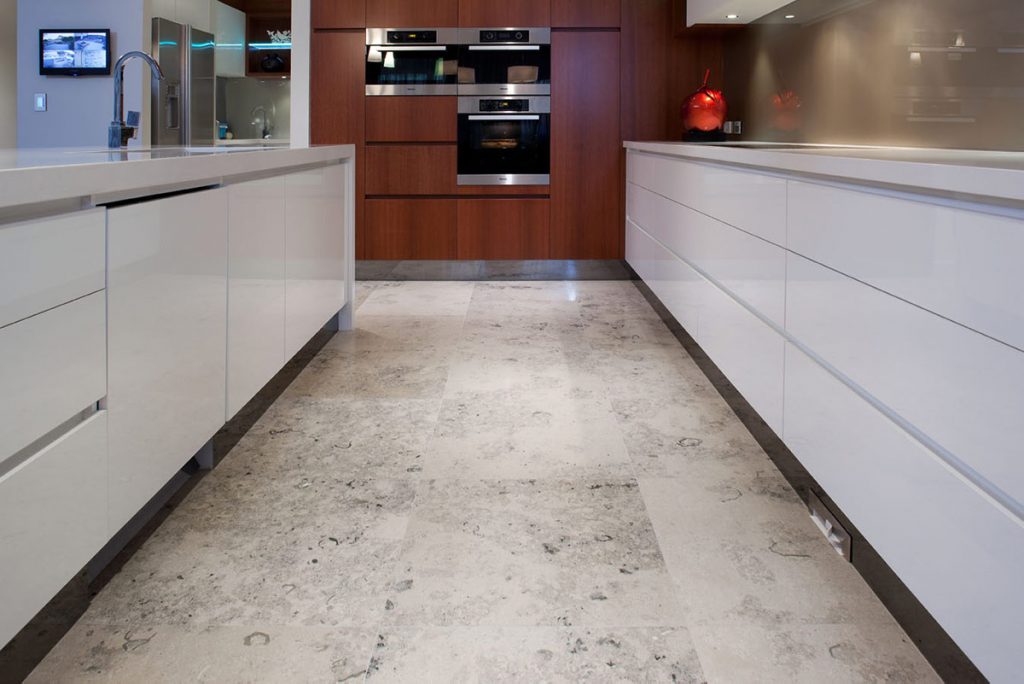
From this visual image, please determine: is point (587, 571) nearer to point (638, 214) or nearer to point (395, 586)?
point (395, 586)

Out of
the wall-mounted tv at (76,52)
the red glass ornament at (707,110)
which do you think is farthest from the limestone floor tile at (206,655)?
the wall-mounted tv at (76,52)

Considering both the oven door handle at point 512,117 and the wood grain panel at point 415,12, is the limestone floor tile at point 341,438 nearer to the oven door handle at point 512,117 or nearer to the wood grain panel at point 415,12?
the oven door handle at point 512,117

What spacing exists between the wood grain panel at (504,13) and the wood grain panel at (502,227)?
1.13 meters

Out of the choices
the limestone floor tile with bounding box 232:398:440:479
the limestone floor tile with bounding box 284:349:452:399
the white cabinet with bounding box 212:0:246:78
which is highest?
the white cabinet with bounding box 212:0:246:78

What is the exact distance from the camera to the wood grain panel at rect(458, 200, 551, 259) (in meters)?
6.20

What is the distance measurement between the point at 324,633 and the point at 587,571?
543 mm

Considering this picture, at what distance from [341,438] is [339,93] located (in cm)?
388

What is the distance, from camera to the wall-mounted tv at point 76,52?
697 centimetres

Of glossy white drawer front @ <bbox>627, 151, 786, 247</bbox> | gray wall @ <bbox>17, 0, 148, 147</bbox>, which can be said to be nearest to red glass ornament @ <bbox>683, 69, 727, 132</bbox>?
glossy white drawer front @ <bbox>627, 151, 786, 247</bbox>

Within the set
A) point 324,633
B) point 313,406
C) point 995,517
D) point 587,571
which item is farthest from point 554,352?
point 995,517

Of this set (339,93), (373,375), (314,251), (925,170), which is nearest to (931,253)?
(925,170)

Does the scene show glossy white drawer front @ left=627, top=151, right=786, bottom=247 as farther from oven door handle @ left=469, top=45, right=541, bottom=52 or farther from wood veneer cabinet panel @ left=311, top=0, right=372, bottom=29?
wood veneer cabinet panel @ left=311, top=0, right=372, bottom=29

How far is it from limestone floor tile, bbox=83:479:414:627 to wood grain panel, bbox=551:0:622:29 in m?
4.40

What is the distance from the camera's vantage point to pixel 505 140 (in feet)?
20.1
